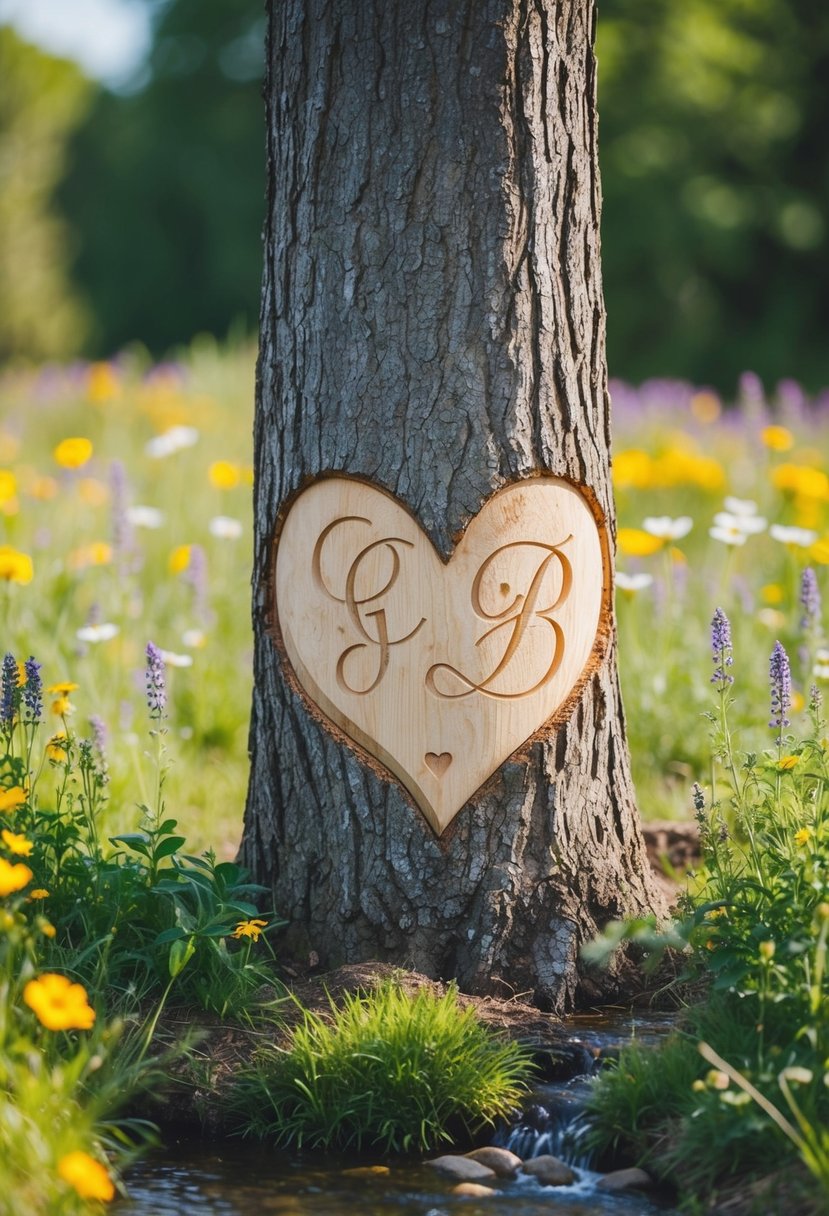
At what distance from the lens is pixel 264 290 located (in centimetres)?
312

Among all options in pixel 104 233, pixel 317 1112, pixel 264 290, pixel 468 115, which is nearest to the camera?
pixel 317 1112

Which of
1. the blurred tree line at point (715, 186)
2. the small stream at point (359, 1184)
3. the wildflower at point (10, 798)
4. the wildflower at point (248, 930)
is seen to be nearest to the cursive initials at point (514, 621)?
the wildflower at point (248, 930)

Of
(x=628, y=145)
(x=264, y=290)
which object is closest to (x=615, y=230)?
(x=628, y=145)

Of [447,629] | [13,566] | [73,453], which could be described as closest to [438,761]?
[447,629]

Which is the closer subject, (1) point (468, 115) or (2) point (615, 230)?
(1) point (468, 115)

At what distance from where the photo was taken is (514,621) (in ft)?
9.52

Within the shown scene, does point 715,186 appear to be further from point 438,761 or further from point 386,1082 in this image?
point 386,1082

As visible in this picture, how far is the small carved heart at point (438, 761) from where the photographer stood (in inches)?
114

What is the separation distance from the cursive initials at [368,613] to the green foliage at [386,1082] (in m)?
0.73

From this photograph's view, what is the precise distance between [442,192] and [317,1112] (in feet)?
6.35

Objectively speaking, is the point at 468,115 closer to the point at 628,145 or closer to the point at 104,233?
the point at 628,145

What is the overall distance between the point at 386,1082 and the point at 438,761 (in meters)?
0.70

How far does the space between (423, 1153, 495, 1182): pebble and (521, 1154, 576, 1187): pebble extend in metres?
0.08

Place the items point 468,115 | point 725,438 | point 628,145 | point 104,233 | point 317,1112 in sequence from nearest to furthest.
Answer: point 317,1112, point 468,115, point 725,438, point 628,145, point 104,233
